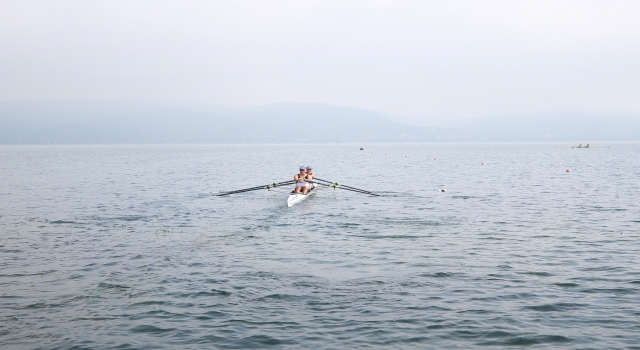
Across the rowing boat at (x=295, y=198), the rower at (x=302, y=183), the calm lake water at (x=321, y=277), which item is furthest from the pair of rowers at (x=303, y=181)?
the calm lake water at (x=321, y=277)

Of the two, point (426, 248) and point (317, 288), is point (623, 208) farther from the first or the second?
point (317, 288)

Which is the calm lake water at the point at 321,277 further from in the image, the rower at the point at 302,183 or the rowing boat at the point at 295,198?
the rower at the point at 302,183

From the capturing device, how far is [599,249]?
25.1 meters

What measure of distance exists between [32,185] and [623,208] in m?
54.4

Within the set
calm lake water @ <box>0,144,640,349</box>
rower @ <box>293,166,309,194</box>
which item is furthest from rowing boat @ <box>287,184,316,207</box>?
calm lake water @ <box>0,144,640,349</box>

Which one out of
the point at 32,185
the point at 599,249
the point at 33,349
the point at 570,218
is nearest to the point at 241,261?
the point at 33,349

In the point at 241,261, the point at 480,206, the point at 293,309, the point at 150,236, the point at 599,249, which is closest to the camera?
the point at 293,309

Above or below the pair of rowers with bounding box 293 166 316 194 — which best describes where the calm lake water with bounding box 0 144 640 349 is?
below

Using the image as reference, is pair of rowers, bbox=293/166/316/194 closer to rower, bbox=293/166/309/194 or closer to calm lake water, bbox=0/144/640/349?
rower, bbox=293/166/309/194

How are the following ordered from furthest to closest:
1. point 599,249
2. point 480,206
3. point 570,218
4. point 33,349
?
point 480,206
point 570,218
point 599,249
point 33,349

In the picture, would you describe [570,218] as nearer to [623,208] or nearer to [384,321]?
[623,208]

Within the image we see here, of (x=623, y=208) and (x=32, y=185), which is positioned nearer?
(x=623, y=208)

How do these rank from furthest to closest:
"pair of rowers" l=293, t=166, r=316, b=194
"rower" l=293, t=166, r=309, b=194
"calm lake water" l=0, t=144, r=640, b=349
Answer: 1. "pair of rowers" l=293, t=166, r=316, b=194
2. "rower" l=293, t=166, r=309, b=194
3. "calm lake water" l=0, t=144, r=640, b=349

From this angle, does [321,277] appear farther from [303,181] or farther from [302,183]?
[303,181]
